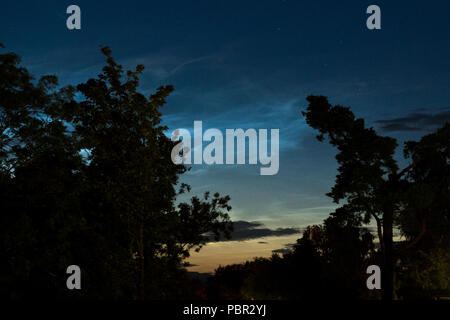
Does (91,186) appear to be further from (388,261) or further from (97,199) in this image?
(388,261)

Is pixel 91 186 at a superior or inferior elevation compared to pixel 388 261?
superior

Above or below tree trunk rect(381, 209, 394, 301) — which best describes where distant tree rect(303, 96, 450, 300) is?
above

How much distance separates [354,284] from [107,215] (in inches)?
1434

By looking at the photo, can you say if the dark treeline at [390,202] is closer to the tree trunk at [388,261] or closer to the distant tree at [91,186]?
the tree trunk at [388,261]

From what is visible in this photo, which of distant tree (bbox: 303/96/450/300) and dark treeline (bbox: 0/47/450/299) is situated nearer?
dark treeline (bbox: 0/47/450/299)

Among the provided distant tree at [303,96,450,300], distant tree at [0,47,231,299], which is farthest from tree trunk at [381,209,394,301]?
distant tree at [0,47,231,299]

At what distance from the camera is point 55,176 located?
17.4 metres

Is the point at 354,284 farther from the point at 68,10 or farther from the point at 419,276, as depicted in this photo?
the point at 68,10

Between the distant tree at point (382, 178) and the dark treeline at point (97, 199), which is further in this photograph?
the distant tree at point (382, 178)

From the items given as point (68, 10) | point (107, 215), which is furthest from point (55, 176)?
point (68, 10)

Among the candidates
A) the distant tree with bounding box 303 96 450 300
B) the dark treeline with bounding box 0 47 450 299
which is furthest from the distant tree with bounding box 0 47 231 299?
the distant tree with bounding box 303 96 450 300

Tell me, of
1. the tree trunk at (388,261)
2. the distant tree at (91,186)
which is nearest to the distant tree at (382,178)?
the tree trunk at (388,261)

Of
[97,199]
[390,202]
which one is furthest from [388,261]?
[97,199]

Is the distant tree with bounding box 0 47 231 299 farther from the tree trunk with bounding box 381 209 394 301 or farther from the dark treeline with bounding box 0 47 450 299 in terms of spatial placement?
the tree trunk with bounding box 381 209 394 301
